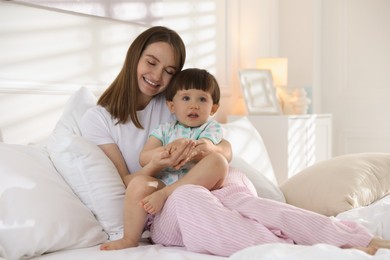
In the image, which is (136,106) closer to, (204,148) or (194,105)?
(194,105)

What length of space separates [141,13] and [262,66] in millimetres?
1436

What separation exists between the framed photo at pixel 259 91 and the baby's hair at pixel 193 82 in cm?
211

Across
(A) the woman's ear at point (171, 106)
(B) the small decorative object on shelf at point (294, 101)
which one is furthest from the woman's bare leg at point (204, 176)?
(B) the small decorative object on shelf at point (294, 101)

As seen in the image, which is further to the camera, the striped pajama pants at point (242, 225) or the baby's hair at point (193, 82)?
the baby's hair at point (193, 82)

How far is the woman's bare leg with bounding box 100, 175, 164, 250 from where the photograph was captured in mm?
1914

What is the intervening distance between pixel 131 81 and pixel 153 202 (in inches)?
23.5

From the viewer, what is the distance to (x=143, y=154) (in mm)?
2158

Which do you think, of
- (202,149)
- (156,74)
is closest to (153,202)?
(202,149)

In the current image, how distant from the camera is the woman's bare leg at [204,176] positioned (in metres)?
1.92

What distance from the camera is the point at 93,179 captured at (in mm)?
2059

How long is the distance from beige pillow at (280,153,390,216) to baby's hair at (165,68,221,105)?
541mm

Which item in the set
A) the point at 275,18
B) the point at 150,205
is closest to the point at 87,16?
the point at 150,205

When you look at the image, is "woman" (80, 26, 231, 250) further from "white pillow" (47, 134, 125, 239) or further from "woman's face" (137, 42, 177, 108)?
"white pillow" (47, 134, 125, 239)

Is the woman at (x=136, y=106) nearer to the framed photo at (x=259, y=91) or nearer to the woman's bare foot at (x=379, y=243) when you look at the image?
the woman's bare foot at (x=379, y=243)
